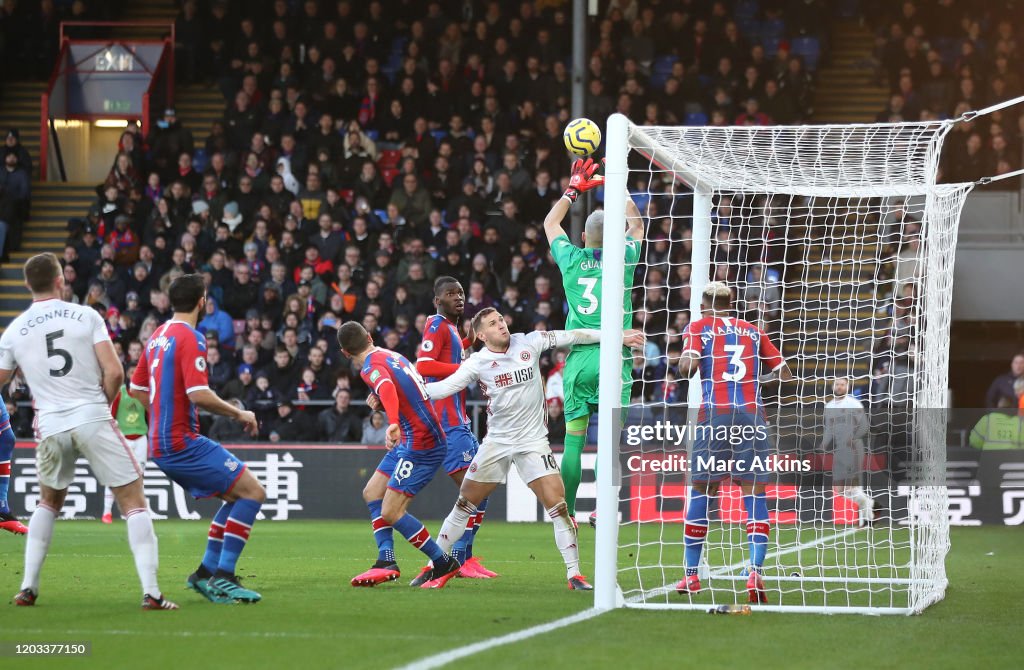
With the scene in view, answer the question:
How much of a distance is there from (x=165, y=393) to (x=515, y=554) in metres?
5.47

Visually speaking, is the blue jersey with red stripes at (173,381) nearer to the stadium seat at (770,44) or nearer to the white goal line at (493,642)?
the white goal line at (493,642)

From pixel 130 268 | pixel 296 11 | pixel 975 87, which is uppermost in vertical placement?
pixel 296 11

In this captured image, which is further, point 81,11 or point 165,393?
point 81,11

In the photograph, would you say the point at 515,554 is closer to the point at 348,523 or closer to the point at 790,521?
the point at 790,521

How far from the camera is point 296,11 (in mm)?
24484

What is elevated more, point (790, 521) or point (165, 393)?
point (165, 393)

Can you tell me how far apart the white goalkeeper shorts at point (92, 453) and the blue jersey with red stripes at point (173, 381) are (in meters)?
0.29

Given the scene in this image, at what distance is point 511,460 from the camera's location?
9562mm

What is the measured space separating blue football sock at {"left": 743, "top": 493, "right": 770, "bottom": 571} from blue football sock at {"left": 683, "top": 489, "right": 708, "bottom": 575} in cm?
29

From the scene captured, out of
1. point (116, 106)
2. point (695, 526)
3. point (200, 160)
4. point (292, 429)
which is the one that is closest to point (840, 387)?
point (292, 429)

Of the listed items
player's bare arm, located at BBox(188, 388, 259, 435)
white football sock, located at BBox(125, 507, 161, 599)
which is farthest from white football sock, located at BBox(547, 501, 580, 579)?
white football sock, located at BBox(125, 507, 161, 599)

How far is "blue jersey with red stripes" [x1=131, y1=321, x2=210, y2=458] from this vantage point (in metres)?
8.25

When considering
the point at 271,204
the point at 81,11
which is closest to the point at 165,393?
the point at 271,204

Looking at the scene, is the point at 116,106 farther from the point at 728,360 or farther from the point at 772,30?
the point at 728,360
